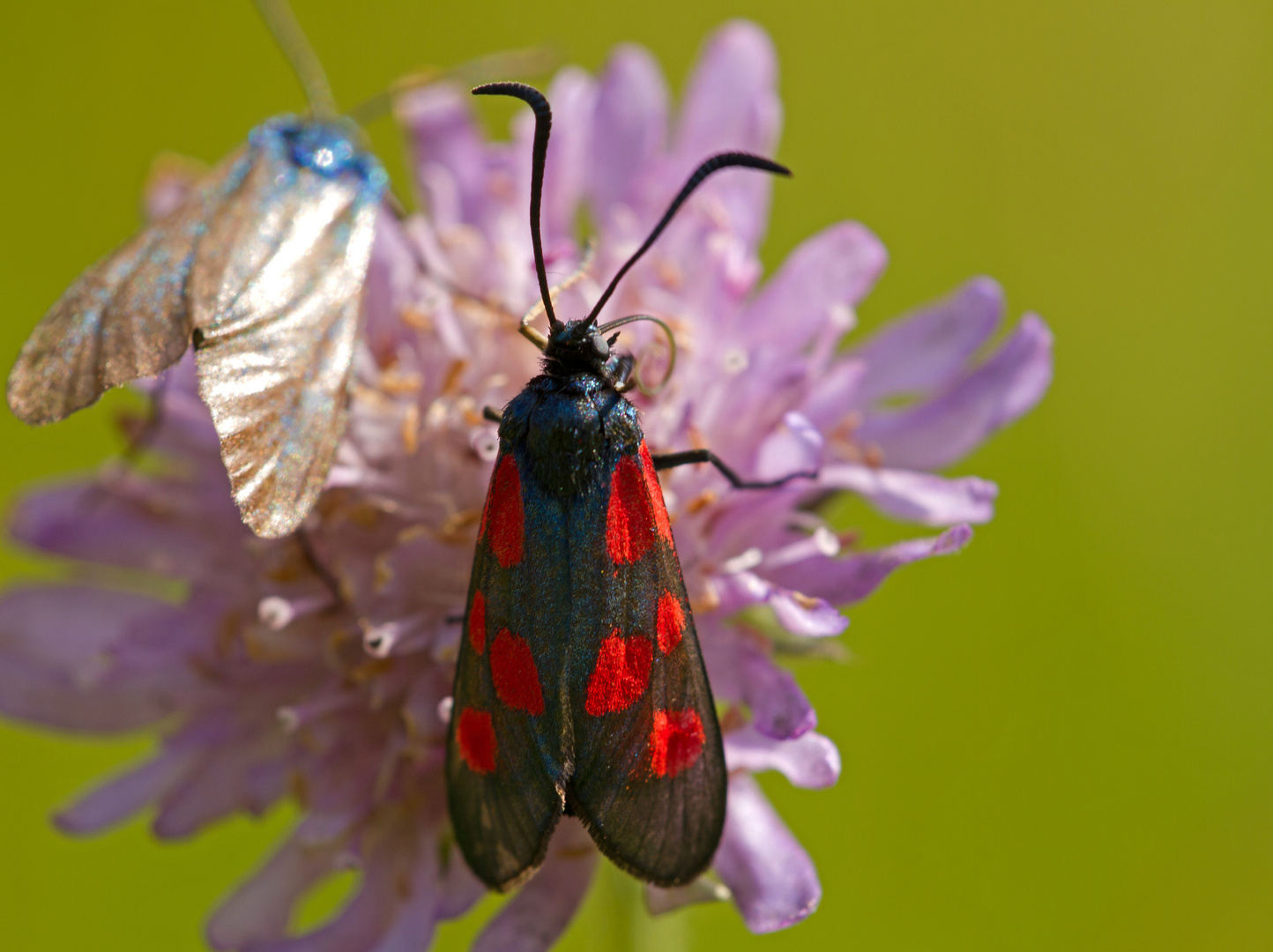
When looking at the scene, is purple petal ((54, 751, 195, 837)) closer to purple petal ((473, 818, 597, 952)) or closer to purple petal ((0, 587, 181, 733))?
purple petal ((0, 587, 181, 733))

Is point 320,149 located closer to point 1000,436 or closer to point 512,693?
point 512,693

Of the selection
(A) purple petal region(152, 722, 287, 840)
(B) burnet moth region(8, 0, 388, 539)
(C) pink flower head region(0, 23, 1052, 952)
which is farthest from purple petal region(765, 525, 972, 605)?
(A) purple petal region(152, 722, 287, 840)

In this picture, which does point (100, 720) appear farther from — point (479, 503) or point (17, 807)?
point (17, 807)

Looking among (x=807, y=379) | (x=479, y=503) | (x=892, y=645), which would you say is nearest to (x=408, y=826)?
(x=479, y=503)

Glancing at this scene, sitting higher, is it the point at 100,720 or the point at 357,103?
the point at 357,103

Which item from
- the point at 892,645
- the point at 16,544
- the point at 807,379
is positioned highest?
the point at 807,379

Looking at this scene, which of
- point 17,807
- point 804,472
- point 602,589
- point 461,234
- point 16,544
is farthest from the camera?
point 17,807

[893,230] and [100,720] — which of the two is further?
[893,230]
